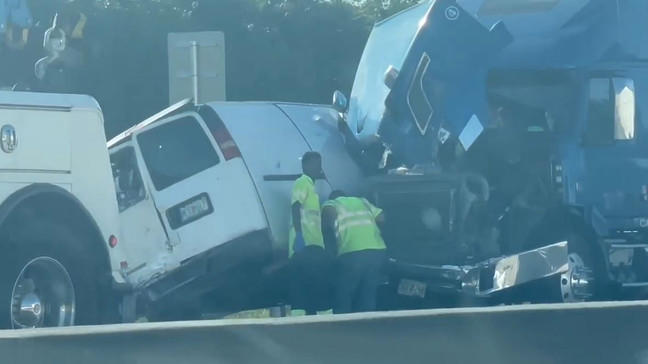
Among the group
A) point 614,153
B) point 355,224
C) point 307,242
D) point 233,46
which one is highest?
point 233,46

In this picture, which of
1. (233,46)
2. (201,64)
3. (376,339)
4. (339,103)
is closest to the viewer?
(376,339)

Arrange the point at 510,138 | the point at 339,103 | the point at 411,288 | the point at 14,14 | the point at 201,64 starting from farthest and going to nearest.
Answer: the point at 201,64
the point at 339,103
the point at 510,138
the point at 411,288
the point at 14,14

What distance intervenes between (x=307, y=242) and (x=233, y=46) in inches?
694

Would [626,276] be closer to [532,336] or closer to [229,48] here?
[532,336]

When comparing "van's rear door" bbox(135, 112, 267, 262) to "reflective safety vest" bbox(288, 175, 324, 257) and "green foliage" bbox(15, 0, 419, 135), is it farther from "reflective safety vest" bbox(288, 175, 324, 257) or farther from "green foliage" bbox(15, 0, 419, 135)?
"green foliage" bbox(15, 0, 419, 135)

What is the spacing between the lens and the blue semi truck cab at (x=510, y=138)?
12766 mm

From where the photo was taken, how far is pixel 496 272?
12.7 meters

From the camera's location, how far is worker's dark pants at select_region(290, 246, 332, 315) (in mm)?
12227

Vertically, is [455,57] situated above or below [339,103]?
above

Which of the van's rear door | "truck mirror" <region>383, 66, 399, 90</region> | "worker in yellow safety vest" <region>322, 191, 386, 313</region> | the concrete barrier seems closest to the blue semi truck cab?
"truck mirror" <region>383, 66, 399, 90</region>

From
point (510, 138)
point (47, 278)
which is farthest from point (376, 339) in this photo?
point (510, 138)

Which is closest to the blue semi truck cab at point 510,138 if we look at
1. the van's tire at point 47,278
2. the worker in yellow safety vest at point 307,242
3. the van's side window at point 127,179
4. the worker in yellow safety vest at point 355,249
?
the worker in yellow safety vest at point 355,249

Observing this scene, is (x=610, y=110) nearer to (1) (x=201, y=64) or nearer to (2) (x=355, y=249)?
(2) (x=355, y=249)

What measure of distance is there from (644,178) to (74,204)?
6291mm
